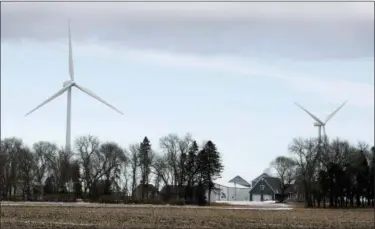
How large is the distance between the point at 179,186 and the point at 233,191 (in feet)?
178

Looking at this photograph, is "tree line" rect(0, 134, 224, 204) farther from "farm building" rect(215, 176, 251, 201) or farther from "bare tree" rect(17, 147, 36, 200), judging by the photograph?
"farm building" rect(215, 176, 251, 201)

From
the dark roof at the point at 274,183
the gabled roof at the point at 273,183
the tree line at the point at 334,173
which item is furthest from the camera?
the gabled roof at the point at 273,183

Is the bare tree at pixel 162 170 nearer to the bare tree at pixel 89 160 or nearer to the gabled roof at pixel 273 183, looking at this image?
the bare tree at pixel 89 160

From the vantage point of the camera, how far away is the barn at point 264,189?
142 meters

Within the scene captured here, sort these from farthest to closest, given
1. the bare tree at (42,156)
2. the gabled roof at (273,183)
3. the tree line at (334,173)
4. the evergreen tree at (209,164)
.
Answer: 1. the gabled roof at (273,183)
2. the tree line at (334,173)
3. the bare tree at (42,156)
4. the evergreen tree at (209,164)

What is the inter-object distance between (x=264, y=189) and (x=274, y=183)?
9143 millimetres

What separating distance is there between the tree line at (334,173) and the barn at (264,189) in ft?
74.8

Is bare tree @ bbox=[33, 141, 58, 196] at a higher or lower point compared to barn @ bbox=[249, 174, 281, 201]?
higher

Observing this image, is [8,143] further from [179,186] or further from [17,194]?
[179,186]

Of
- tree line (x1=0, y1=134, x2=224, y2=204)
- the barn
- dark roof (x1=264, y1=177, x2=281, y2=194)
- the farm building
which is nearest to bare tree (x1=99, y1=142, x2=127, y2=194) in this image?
tree line (x1=0, y1=134, x2=224, y2=204)

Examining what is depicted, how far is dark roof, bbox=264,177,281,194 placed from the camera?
5274 inches

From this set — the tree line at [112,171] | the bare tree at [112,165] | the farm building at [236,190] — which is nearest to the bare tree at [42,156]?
the tree line at [112,171]

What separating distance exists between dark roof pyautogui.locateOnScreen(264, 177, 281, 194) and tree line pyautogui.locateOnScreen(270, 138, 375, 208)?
52.3 ft

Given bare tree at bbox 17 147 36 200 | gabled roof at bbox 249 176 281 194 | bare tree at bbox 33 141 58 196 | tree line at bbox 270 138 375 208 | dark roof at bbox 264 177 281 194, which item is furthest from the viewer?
gabled roof at bbox 249 176 281 194
